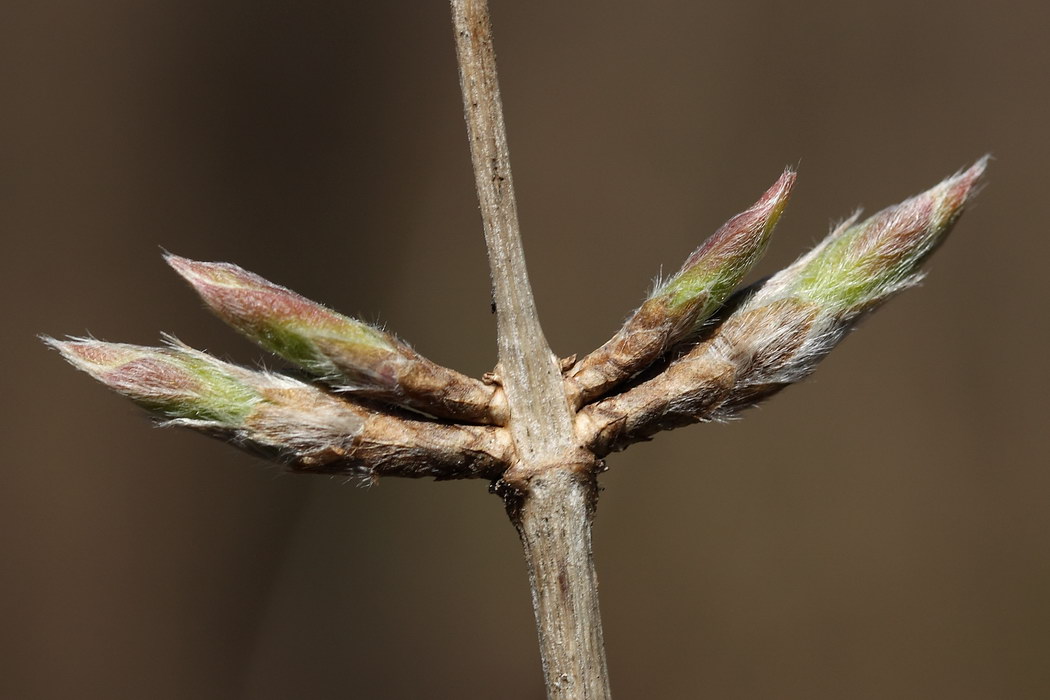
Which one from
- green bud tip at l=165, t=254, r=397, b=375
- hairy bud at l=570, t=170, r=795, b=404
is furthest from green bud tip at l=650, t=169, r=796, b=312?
green bud tip at l=165, t=254, r=397, b=375

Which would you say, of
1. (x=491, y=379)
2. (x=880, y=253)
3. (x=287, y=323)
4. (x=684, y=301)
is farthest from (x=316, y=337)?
(x=880, y=253)

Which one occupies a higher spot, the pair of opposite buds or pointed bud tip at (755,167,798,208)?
pointed bud tip at (755,167,798,208)

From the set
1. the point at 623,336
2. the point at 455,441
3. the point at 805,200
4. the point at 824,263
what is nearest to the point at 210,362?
the point at 455,441

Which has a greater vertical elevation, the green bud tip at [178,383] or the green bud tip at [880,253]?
the green bud tip at [880,253]

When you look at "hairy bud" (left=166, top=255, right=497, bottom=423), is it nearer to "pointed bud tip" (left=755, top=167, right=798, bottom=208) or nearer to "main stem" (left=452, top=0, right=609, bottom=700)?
"main stem" (left=452, top=0, right=609, bottom=700)

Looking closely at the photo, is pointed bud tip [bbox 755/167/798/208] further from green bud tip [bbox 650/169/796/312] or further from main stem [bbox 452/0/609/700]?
main stem [bbox 452/0/609/700]

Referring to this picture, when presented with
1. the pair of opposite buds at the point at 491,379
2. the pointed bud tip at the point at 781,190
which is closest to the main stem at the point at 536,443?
the pair of opposite buds at the point at 491,379

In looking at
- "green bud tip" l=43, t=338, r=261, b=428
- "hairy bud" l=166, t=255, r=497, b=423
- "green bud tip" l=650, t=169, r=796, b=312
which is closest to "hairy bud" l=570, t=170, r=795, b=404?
"green bud tip" l=650, t=169, r=796, b=312

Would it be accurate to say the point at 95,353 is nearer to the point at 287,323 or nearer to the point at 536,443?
the point at 287,323

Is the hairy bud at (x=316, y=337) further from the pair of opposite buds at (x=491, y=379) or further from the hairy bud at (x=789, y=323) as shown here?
the hairy bud at (x=789, y=323)
